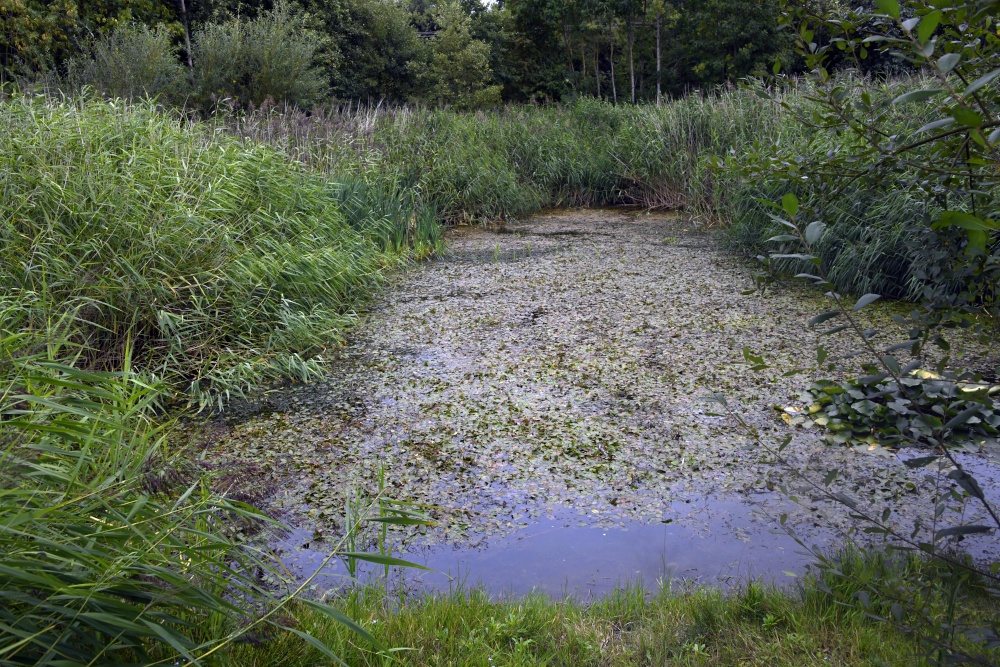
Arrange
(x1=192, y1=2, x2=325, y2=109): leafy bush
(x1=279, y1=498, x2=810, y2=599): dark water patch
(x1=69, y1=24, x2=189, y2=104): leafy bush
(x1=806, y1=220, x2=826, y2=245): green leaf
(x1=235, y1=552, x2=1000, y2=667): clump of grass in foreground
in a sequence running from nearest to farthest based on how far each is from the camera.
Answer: (x1=806, y1=220, x2=826, y2=245): green leaf
(x1=235, y1=552, x2=1000, y2=667): clump of grass in foreground
(x1=279, y1=498, x2=810, y2=599): dark water patch
(x1=69, y1=24, x2=189, y2=104): leafy bush
(x1=192, y1=2, x2=325, y2=109): leafy bush

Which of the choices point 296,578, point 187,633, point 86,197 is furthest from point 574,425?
point 86,197

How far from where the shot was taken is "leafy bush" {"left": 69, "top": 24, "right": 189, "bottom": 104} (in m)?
10.0

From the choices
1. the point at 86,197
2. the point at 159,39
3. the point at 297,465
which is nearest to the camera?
the point at 297,465

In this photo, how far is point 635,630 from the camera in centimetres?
193

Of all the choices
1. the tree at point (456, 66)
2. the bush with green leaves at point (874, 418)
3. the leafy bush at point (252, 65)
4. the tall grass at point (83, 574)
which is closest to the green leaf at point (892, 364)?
the tall grass at point (83, 574)

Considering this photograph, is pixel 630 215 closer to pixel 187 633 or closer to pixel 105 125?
pixel 105 125

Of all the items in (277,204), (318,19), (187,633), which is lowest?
(187,633)

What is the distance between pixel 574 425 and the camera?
10.8 feet

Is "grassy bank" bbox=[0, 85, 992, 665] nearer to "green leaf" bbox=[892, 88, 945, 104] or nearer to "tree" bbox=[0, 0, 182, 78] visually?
"green leaf" bbox=[892, 88, 945, 104]

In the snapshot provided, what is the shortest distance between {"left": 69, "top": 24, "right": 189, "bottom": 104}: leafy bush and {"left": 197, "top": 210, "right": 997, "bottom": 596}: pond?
674cm

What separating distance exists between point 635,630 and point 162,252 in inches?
122

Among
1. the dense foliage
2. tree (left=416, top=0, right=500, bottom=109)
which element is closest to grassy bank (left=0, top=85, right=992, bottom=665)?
the dense foliage

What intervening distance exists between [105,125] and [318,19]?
51.2ft

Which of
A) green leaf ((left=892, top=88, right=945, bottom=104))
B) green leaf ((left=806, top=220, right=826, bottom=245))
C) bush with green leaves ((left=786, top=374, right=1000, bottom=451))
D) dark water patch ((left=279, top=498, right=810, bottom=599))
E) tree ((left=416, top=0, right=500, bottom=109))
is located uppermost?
tree ((left=416, top=0, right=500, bottom=109))
